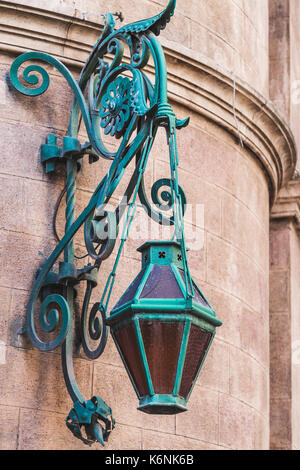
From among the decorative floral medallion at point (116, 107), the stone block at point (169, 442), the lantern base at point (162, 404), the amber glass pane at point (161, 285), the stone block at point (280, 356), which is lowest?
the lantern base at point (162, 404)

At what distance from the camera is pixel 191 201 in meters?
7.81

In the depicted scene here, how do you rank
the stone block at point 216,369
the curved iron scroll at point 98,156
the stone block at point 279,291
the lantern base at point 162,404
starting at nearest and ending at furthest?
the lantern base at point 162,404 → the curved iron scroll at point 98,156 → the stone block at point 216,369 → the stone block at point 279,291

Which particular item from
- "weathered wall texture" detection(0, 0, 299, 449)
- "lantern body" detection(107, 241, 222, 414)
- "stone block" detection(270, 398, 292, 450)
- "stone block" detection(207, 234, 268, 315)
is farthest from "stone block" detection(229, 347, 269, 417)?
"lantern body" detection(107, 241, 222, 414)

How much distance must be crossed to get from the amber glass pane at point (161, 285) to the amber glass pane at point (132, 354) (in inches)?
7.6

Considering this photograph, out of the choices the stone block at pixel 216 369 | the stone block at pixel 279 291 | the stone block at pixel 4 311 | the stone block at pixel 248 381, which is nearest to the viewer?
the stone block at pixel 4 311

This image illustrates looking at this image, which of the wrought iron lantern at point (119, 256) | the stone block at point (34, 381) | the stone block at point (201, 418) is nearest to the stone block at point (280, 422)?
the stone block at point (201, 418)

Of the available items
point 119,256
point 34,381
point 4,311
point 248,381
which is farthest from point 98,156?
point 248,381

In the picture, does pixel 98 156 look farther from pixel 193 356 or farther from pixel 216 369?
pixel 193 356

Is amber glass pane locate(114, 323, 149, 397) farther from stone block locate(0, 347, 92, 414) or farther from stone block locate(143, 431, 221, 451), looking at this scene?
stone block locate(143, 431, 221, 451)

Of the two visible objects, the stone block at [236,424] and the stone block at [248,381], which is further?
the stone block at [248,381]

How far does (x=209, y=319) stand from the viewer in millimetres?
5645

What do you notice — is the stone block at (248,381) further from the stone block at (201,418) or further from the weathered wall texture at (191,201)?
the stone block at (201,418)

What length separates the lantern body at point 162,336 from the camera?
5473 millimetres

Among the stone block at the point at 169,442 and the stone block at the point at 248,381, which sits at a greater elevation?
the stone block at the point at 248,381
